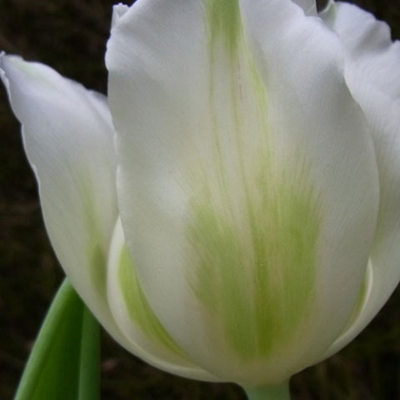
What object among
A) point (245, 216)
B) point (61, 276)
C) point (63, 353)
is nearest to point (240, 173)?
point (245, 216)

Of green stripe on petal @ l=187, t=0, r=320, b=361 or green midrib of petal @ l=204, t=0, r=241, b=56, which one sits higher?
green midrib of petal @ l=204, t=0, r=241, b=56

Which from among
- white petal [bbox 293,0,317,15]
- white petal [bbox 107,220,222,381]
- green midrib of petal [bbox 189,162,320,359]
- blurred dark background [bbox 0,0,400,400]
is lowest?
blurred dark background [bbox 0,0,400,400]

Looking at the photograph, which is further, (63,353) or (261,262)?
(63,353)

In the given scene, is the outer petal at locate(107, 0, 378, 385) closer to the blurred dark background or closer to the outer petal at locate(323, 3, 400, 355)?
the outer petal at locate(323, 3, 400, 355)

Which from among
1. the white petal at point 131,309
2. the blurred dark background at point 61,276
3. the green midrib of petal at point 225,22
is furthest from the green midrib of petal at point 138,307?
the blurred dark background at point 61,276

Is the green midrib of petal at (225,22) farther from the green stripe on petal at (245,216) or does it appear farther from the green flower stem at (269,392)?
the green flower stem at (269,392)

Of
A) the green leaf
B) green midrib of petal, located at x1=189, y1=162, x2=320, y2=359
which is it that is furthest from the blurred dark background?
green midrib of petal, located at x1=189, y1=162, x2=320, y2=359

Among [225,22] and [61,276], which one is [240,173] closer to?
[225,22]
